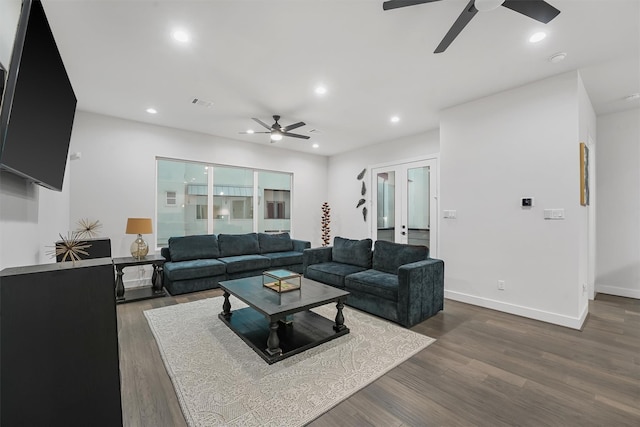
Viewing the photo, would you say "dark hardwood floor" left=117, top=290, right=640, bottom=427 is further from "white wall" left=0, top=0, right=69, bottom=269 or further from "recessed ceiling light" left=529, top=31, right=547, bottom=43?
"recessed ceiling light" left=529, top=31, right=547, bottom=43

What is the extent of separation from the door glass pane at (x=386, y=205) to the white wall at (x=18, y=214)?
535 centimetres

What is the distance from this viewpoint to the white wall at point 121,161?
429 centimetres

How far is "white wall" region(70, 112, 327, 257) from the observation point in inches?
169

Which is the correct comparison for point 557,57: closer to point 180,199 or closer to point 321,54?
point 321,54

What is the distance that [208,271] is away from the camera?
4438mm

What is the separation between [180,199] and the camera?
5.34 meters

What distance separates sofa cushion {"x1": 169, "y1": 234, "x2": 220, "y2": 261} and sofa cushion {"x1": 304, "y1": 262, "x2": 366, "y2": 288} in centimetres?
192

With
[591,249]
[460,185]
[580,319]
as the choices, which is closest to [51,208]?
[460,185]

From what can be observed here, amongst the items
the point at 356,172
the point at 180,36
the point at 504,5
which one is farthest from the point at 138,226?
the point at 504,5

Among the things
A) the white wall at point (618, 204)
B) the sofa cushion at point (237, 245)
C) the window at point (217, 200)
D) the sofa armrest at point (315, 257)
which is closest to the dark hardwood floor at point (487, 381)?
the white wall at point (618, 204)

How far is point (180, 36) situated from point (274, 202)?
4.47m

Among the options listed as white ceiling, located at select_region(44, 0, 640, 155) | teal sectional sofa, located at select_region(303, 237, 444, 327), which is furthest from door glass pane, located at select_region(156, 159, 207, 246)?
teal sectional sofa, located at select_region(303, 237, 444, 327)

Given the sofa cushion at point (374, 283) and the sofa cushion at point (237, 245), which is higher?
the sofa cushion at point (237, 245)

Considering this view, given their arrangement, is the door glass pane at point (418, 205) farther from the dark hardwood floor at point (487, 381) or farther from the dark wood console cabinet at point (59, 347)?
the dark wood console cabinet at point (59, 347)
